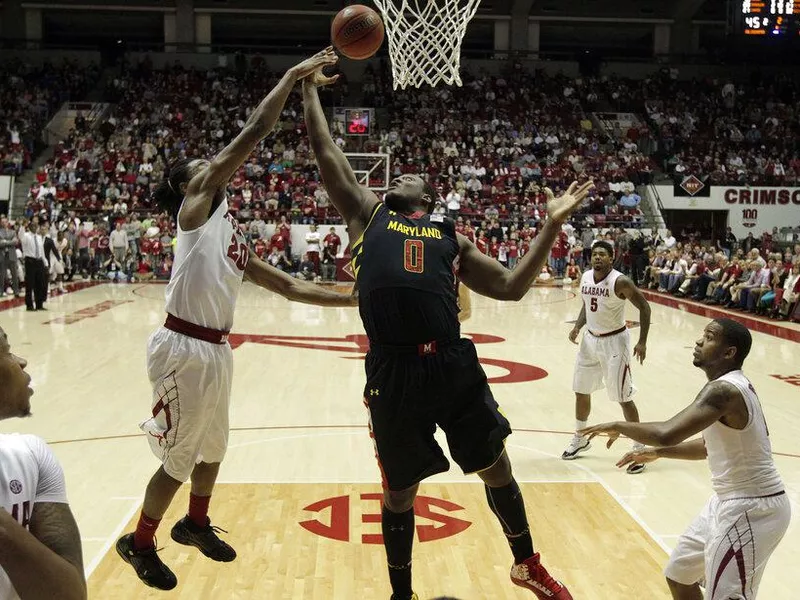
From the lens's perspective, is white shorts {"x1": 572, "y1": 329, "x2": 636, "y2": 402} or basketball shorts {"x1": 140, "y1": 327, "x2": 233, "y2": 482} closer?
basketball shorts {"x1": 140, "y1": 327, "x2": 233, "y2": 482}

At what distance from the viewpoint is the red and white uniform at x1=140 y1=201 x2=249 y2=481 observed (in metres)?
3.85

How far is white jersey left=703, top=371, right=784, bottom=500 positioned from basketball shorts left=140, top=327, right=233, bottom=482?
6.93 feet

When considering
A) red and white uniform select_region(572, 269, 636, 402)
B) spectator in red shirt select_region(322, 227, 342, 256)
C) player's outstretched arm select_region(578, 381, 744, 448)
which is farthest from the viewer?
spectator in red shirt select_region(322, 227, 342, 256)

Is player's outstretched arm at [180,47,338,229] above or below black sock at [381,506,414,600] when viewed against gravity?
above

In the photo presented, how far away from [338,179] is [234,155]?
0.53m

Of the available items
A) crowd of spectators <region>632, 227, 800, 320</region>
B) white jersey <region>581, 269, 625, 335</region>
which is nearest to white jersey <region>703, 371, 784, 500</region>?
white jersey <region>581, 269, 625, 335</region>

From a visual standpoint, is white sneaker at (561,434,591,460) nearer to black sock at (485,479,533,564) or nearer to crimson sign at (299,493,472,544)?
crimson sign at (299,493,472,544)

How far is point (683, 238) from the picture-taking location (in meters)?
27.4

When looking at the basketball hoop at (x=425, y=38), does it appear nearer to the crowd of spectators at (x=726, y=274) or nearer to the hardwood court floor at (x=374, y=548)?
the hardwood court floor at (x=374, y=548)

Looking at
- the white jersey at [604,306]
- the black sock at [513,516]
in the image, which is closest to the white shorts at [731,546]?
the black sock at [513,516]

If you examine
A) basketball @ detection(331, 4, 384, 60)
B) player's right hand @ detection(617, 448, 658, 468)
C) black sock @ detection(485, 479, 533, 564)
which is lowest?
black sock @ detection(485, 479, 533, 564)

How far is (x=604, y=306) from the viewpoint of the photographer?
278 inches

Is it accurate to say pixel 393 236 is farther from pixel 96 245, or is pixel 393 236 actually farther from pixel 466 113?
pixel 466 113

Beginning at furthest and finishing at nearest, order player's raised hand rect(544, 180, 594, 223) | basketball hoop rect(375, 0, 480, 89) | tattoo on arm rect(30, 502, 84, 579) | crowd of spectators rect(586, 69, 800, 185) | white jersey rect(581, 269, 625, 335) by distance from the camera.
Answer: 1. crowd of spectators rect(586, 69, 800, 185)
2. basketball hoop rect(375, 0, 480, 89)
3. white jersey rect(581, 269, 625, 335)
4. player's raised hand rect(544, 180, 594, 223)
5. tattoo on arm rect(30, 502, 84, 579)
